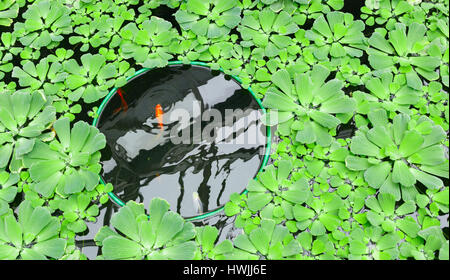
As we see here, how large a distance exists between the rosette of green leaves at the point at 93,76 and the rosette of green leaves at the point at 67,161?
228mm

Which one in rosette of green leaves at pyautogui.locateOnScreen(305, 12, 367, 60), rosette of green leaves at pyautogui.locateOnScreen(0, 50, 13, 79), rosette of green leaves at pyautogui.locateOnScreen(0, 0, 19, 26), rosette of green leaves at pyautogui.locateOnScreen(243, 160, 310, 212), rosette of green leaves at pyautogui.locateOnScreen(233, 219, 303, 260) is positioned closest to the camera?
rosette of green leaves at pyautogui.locateOnScreen(233, 219, 303, 260)

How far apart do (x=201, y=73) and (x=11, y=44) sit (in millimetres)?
1093

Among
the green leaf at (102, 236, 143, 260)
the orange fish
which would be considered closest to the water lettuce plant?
the green leaf at (102, 236, 143, 260)

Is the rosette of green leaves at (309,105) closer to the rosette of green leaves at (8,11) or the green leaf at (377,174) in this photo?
the green leaf at (377,174)

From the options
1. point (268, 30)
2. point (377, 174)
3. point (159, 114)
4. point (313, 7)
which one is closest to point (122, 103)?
point (159, 114)

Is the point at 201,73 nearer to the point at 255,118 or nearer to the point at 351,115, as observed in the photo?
the point at 255,118

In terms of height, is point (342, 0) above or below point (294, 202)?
above

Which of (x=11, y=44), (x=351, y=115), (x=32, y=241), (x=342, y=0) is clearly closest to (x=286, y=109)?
(x=351, y=115)

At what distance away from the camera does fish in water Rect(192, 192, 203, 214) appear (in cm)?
169

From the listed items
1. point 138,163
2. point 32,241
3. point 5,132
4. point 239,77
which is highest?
point 239,77

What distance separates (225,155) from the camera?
180cm

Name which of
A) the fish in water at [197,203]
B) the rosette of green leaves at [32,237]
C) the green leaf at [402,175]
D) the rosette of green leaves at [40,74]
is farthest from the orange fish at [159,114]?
the green leaf at [402,175]

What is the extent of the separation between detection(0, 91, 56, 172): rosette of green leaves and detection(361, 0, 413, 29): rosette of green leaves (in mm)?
1726

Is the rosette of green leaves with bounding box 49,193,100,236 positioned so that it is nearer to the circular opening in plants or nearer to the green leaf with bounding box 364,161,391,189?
the circular opening in plants
